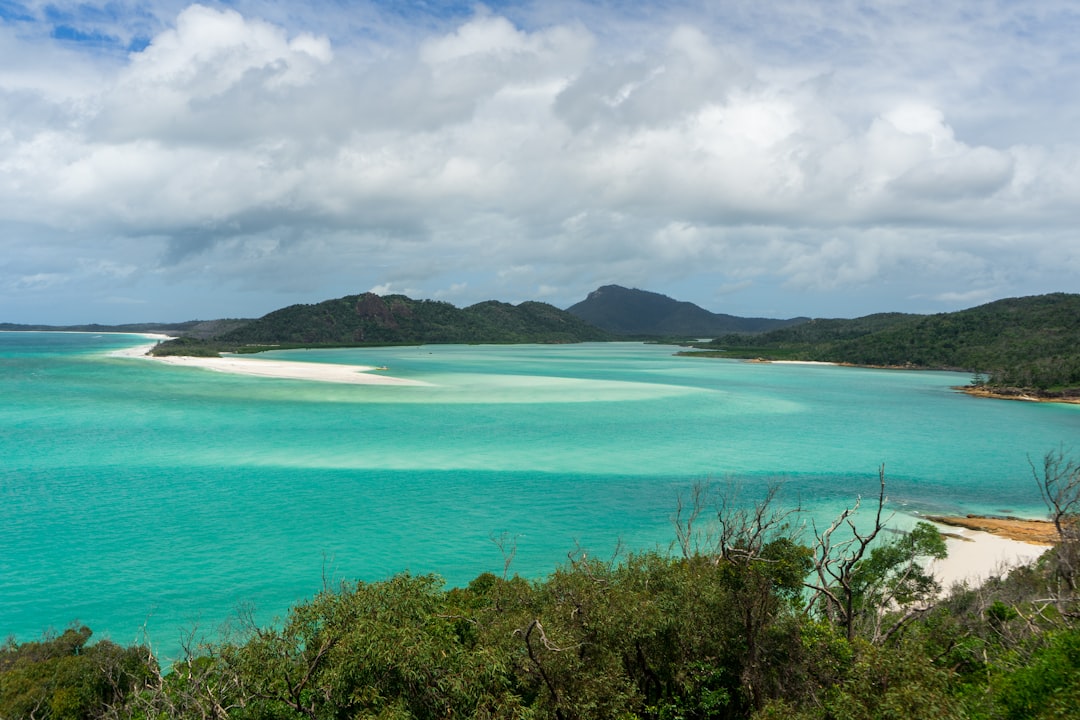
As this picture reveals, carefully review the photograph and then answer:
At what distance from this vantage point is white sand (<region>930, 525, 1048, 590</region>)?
66.4 feet

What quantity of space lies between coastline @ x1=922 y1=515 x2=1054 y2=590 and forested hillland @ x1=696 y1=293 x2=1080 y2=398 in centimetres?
6105

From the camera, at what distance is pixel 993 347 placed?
10538 centimetres

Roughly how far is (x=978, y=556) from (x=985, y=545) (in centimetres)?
157

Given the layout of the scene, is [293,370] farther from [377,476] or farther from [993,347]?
[993,347]

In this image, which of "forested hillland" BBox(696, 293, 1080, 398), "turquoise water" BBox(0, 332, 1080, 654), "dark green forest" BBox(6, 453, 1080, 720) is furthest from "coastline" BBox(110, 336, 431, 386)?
"forested hillland" BBox(696, 293, 1080, 398)

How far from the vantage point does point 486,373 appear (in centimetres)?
9288

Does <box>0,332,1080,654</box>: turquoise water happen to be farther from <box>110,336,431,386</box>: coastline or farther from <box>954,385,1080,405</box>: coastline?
<box>110,336,431,386</box>: coastline

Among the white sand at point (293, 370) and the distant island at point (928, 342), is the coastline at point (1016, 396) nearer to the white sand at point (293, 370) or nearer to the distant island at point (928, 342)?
the distant island at point (928, 342)

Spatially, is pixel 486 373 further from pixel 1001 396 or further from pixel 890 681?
pixel 890 681

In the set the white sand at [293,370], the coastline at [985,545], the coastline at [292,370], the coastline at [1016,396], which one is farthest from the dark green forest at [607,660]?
the coastline at [1016,396]

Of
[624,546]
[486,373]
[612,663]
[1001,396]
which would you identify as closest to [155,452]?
[624,546]

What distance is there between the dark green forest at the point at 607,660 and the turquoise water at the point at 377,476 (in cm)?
620

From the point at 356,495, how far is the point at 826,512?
67.6 feet

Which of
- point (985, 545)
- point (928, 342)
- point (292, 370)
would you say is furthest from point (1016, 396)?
point (292, 370)
